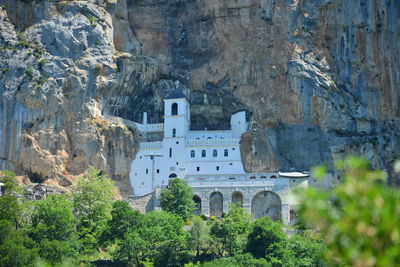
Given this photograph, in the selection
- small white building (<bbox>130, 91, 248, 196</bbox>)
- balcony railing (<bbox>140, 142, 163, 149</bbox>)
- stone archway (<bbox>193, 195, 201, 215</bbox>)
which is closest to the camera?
stone archway (<bbox>193, 195, 201, 215</bbox>)

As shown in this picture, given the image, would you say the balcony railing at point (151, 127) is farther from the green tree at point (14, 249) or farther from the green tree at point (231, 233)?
the green tree at point (14, 249)

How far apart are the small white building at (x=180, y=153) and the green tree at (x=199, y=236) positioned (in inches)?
521

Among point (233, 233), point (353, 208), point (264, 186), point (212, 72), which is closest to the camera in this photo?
point (353, 208)

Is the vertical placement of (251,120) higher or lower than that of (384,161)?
higher

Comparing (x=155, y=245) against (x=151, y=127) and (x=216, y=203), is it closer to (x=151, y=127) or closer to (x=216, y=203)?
(x=216, y=203)

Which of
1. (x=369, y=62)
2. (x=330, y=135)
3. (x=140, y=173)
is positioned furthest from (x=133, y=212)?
(x=369, y=62)

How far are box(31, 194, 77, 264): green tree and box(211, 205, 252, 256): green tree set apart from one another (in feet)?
40.0

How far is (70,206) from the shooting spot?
55844 mm

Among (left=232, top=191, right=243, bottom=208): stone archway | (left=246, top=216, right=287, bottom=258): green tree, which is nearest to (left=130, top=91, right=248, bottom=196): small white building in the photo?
(left=232, top=191, right=243, bottom=208): stone archway

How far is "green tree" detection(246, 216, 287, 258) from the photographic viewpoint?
5181 cm

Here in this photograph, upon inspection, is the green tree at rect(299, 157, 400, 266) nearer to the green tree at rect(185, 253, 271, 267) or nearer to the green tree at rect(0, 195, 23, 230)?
the green tree at rect(185, 253, 271, 267)

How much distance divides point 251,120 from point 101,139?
16.7 m

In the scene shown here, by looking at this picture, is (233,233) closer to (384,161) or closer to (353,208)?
(384,161)

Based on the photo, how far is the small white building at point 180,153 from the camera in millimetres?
66812
